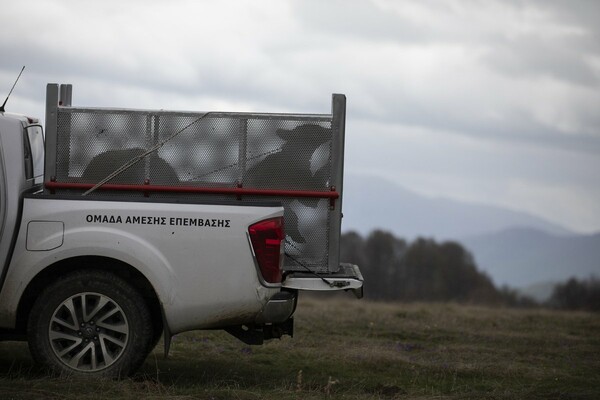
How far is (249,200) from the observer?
8336mm

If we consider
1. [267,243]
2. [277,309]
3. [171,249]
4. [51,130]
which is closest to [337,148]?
[267,243]

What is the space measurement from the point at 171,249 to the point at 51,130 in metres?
1.47

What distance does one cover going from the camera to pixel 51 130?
834cm

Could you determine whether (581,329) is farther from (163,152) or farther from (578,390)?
(163,152)

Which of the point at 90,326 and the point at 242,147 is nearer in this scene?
the point at 90,326

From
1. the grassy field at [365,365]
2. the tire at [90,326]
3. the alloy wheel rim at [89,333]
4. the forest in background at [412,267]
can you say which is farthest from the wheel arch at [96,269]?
the forest in background at [412,267]

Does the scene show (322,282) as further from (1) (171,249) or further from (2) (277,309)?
(1) (171,249)

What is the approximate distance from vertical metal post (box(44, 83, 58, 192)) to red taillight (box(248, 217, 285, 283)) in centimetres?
178

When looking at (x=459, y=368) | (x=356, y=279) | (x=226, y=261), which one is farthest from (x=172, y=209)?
(x=459, y=368)

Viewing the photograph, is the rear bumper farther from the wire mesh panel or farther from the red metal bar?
the red metal bar

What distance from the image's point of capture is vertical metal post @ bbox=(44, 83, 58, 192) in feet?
27.3

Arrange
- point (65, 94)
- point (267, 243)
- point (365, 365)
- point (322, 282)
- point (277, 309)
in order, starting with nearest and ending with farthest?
point (267, 243), point (277, 309), point (322, 282), point (65, 94), point (365, 365)

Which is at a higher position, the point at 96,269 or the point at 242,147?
the point at 242,147

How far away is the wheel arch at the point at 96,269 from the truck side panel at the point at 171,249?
0.53ft
